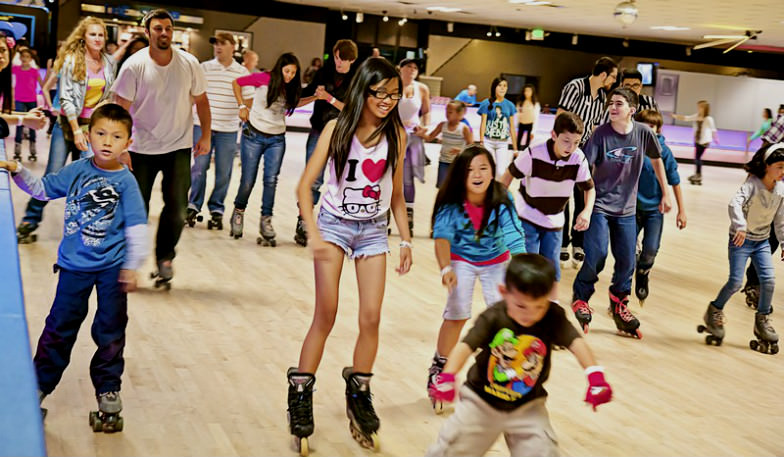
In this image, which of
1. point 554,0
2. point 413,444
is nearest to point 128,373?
point 413,444

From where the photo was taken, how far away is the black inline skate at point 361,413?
122 inches

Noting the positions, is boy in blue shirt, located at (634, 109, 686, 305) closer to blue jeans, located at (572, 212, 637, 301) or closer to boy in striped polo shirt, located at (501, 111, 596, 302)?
blue jeans, located at (572, 212, 637, 301)

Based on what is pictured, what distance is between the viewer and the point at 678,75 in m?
23.6

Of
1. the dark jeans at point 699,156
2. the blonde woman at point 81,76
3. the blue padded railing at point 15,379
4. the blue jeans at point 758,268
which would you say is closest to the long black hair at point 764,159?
the blue jeans at point 758,268

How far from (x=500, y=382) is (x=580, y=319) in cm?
268

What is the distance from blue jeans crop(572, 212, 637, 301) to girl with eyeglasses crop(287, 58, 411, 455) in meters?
2.11

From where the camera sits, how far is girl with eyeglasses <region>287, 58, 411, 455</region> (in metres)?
3.04

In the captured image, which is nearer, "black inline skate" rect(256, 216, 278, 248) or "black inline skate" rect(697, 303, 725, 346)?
"black inline skate" rect(697, 303, 725, 346)

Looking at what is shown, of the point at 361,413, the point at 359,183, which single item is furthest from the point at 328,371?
the point at 359,183

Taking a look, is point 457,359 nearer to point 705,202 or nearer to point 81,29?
point 81,29

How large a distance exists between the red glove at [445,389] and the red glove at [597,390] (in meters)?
0.32

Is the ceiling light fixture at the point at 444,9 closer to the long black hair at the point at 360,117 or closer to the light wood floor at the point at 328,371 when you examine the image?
the light wood floor at the point at 328,371

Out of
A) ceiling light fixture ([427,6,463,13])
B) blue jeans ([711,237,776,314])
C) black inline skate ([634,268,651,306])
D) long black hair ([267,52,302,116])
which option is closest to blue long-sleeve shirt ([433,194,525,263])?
blue jeans ([711,237,776,314])

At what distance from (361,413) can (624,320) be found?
7.50 ft
